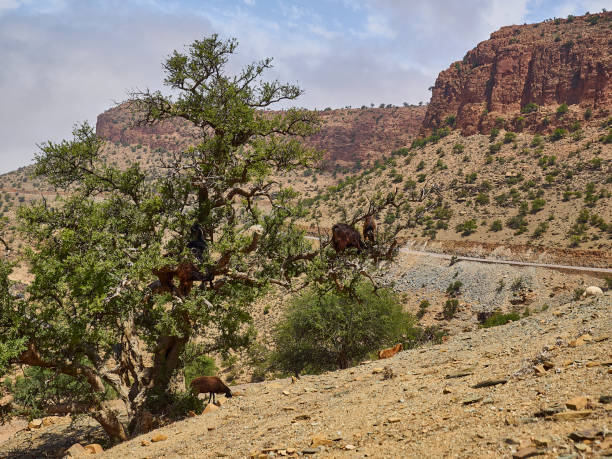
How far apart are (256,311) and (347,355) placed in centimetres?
2130

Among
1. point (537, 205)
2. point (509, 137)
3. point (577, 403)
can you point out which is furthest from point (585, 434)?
point (509, 137)

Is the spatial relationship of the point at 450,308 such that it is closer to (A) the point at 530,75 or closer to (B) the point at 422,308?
(B) the point at 422,308

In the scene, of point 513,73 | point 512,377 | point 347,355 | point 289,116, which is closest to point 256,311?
point 347,355

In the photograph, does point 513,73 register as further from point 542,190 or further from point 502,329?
point 502,329

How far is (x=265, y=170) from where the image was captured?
11977 millimetres

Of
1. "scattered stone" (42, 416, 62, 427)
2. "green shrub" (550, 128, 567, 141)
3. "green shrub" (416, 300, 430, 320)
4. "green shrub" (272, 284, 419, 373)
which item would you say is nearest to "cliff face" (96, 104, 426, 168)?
"green shrub" (550, 128, 567, 141)

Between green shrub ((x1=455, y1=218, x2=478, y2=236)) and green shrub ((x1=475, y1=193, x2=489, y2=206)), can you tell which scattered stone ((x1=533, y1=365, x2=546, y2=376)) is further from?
green shrub ((x1=475, y1=193, x2=489, y2=206))

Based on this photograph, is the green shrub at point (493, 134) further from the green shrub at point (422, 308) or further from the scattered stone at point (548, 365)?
the scattered stone at point (548, 365)

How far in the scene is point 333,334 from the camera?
2394cm

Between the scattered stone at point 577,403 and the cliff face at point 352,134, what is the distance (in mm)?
122152

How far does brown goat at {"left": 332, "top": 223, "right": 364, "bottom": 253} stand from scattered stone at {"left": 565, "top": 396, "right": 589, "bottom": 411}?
7220mm

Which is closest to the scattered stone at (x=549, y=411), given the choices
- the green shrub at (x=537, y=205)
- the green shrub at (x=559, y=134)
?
the green shrub at (x=537, y=205)

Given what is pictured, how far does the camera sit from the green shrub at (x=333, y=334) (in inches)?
953

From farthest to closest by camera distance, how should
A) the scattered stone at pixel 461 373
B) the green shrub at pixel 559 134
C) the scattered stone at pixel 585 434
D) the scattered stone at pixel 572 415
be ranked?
1. the green shrub at pixel 559 134
2. the scattered stone at pixel 461 373
3. the scattered stone at pixel 572 415
4. the scattered stone at pixel 585 434
